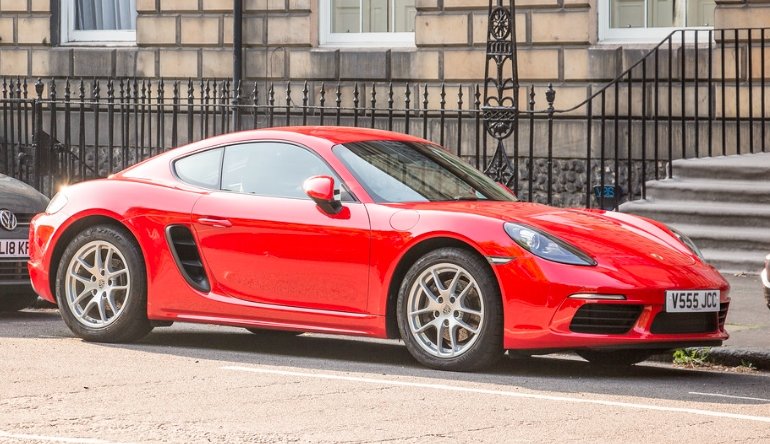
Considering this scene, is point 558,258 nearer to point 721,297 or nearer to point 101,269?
point 721,297

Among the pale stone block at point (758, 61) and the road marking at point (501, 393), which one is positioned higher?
the pale stone block at point (758, 61)

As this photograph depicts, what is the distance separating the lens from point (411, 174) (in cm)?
932

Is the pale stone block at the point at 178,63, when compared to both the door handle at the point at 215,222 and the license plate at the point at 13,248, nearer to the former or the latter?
the license plate at the point at 13,248

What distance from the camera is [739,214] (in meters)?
14.2

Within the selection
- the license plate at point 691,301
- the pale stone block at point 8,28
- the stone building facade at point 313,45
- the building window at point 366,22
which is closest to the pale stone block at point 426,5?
the stone building facade at point 313,45

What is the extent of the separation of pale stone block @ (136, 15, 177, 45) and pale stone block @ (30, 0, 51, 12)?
154 centimetres

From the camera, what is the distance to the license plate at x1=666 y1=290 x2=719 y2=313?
839cm

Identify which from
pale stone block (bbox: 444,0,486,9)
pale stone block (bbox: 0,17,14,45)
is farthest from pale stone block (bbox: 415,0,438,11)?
→ pale stone block (bbox: 0,17,14,45)

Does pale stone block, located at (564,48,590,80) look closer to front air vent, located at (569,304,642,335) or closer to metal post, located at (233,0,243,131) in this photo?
metal post, located at (233,0,243,131)

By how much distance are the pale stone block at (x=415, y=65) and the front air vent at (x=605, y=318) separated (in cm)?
1035

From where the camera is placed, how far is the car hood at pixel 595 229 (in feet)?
28.0

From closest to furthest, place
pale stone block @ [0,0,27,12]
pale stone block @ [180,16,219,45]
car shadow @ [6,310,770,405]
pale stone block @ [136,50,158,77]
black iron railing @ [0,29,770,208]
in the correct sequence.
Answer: car shadow @ [6,310,770,405], black iron railing @ [0,29,770,208], pale stone block @ [180,16,219,45], pale stone block @ [136,50,158,77], pale stone block @ [0,0,27,12]

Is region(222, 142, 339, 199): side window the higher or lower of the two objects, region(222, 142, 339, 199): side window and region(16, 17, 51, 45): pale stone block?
the lower

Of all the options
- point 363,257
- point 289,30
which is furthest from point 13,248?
point 289,30
